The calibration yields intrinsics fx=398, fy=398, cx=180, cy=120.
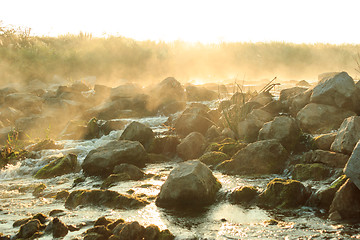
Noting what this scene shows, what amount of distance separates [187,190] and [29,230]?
2.39 meters

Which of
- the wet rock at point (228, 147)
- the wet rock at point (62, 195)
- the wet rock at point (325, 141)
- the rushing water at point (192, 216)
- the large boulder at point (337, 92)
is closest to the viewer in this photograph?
the rushing water at point (192, 216)

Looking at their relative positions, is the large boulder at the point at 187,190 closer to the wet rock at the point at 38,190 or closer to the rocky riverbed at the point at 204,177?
the rocky riverbed at the point at 204,177

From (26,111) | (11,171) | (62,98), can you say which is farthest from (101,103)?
(11,171)

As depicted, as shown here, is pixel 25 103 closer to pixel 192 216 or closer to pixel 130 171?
pixel 130 171

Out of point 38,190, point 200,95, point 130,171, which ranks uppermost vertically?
point 200,95

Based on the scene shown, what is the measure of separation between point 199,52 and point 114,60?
8066 mm

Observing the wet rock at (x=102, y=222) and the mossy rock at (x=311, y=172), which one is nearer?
the wet rock at (x=102, y=222)

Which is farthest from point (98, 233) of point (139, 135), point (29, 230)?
point (139, 135)

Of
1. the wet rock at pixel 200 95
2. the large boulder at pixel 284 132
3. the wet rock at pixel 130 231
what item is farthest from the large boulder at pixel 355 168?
the wet rock at pixel 200 95

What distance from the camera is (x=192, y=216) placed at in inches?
233

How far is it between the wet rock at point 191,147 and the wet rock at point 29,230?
532 centimetres

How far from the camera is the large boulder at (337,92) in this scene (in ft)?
33.1

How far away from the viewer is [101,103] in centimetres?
1853

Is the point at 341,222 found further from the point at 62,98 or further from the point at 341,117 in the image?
the point at 62,98
